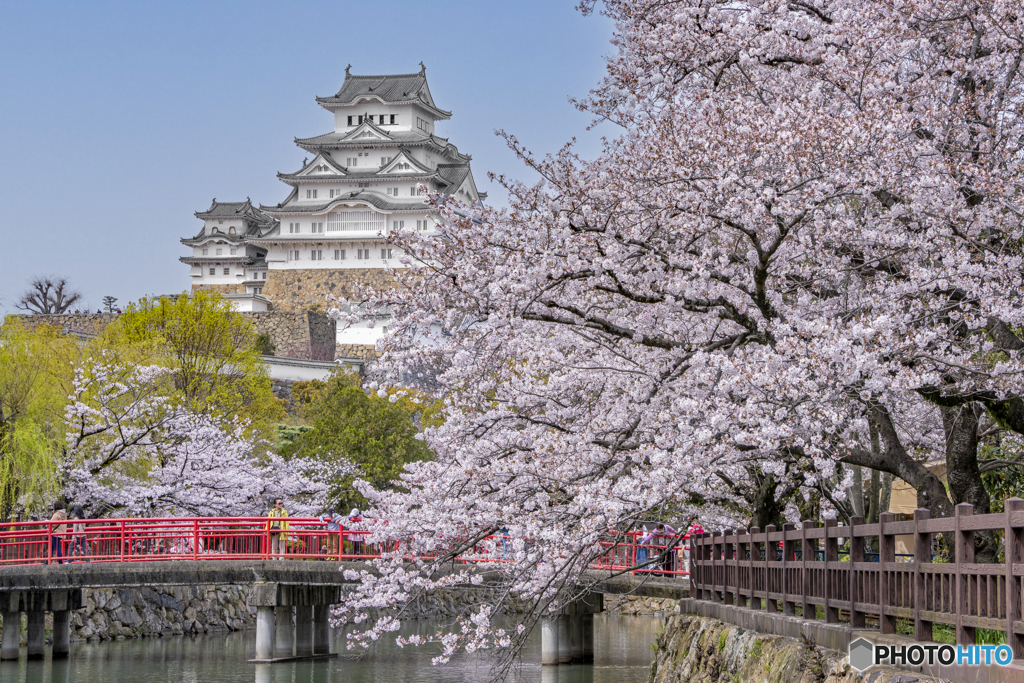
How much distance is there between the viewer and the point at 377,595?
523 inches

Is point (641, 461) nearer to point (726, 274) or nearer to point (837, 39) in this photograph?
point (726, 274)

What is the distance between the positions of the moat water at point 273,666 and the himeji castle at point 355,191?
36.1 meters

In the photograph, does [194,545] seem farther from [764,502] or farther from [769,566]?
[769,566]

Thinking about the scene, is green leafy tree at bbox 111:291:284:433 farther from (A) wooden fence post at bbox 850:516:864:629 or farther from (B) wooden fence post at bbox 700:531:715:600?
(A) wooden fence post at bbox 850:516:864:629

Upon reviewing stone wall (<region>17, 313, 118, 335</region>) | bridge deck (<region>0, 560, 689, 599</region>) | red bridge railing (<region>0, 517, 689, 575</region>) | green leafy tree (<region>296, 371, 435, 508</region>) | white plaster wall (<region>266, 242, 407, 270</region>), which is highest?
white plaster wall (<region>266, 242, 407, 270</region>)

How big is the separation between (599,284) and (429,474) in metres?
3.54

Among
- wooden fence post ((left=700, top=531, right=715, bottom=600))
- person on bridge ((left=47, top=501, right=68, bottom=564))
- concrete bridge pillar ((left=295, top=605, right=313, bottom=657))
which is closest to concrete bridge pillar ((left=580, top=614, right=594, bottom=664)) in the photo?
concrete bridge pillar ((left=295, top=605, right=313, bottom=657))

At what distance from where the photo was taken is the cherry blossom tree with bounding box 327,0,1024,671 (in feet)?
27.5

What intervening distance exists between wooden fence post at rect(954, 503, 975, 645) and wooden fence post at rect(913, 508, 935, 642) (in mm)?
488

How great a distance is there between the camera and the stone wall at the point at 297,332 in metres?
56.4

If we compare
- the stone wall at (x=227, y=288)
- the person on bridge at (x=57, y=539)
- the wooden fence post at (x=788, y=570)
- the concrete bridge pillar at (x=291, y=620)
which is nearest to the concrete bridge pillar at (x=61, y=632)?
the person on bridge at (x=57, y=539)

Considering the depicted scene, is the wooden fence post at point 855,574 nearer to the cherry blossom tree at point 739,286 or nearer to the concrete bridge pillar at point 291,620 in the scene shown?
the cherry blossom tree at point 739,286

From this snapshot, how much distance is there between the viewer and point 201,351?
32.5 m

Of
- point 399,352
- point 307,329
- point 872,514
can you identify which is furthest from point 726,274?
point 307,329
